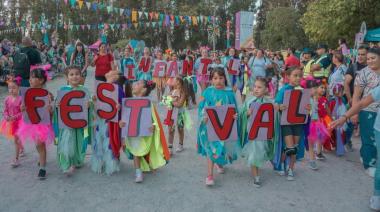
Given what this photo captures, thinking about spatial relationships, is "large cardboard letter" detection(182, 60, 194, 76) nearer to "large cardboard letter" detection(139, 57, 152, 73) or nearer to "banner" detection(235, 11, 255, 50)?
"large cardboard letter" detection(139, 57, 152, 73)

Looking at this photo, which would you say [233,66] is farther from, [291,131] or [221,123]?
[221,123]

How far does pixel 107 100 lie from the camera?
4.90 m

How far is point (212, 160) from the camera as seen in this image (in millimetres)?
4895

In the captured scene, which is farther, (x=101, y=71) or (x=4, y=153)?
(x=101, y=71)

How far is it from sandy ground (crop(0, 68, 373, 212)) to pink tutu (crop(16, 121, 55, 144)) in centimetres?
51

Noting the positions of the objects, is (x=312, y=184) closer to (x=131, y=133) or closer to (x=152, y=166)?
(x=152, y=166)

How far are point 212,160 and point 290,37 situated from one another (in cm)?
3606

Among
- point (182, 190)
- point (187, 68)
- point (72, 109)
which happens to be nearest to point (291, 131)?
point (182, 190)

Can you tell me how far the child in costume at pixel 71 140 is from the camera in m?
4.98

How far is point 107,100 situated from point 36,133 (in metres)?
1.01

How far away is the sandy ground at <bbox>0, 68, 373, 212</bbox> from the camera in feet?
13.8

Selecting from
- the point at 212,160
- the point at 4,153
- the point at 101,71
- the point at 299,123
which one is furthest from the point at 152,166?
the point at 101,71

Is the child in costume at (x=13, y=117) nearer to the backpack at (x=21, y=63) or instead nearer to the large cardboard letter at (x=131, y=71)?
the backpack at (x=21, y=63)

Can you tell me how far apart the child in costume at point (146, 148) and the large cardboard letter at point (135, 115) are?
16 cm
